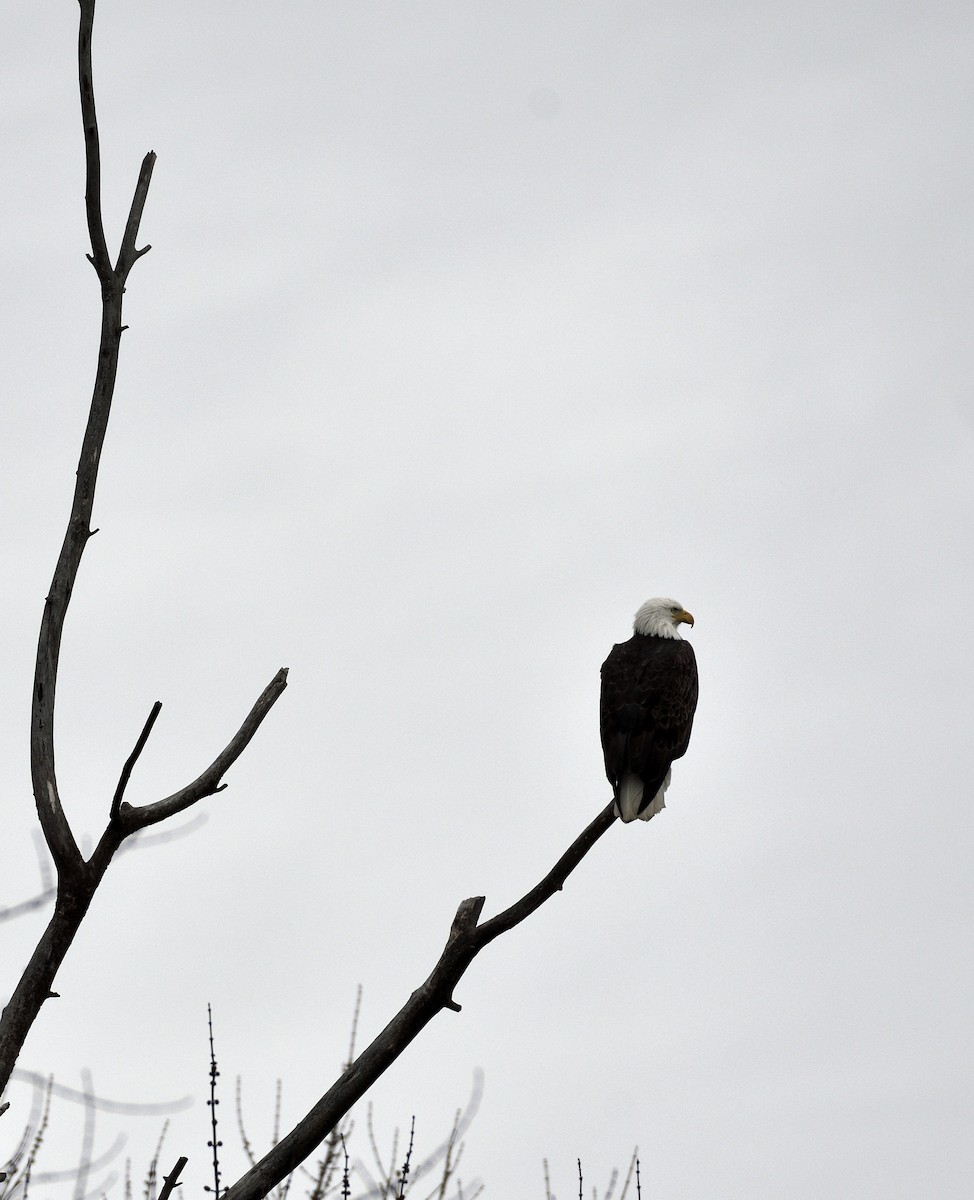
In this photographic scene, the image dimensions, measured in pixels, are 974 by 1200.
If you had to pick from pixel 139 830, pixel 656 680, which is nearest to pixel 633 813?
pixel 656 680

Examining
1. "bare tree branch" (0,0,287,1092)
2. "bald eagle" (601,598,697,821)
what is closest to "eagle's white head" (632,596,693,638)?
"bald eagle" (601,598,697,821)

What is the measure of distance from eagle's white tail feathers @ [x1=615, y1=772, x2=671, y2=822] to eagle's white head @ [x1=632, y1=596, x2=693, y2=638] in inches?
50.8

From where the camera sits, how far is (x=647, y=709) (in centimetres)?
605

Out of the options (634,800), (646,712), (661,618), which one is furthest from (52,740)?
(661,618)

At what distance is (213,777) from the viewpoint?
323cm

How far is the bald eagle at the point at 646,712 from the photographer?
18.3 feet

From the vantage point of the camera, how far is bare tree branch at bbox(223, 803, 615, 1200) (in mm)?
3248

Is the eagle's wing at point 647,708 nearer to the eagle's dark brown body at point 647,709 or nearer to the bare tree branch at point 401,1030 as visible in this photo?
the eagle's dark brown body at point 647,709

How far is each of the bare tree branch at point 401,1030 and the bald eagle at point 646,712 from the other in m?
1.66

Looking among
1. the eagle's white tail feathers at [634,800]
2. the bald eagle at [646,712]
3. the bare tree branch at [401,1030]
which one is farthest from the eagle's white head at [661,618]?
the bare tree branch at [401,1030]

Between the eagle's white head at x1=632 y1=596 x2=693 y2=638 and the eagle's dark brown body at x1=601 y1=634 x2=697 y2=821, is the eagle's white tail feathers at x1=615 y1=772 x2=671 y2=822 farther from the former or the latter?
the eagle's white head at x1=632 y1=596 x2=693 y2=638

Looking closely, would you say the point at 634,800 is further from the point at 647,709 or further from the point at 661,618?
the point at 661,618

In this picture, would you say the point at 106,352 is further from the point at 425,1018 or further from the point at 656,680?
the point at 656,680

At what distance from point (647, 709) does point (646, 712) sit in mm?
21
